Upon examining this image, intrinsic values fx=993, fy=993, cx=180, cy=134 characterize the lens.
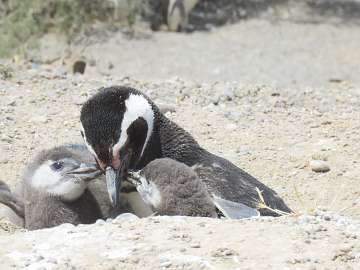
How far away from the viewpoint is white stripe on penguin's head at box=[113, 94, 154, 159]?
17.0 ft

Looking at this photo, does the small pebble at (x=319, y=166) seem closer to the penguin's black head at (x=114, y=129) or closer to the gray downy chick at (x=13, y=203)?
the penguin's black head at (x=114, y=129)

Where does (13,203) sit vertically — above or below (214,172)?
below

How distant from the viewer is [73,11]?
41.3 ft

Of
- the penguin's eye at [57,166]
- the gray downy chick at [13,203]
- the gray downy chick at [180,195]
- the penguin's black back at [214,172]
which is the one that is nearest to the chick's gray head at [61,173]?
the penguin's eye at [57,166]

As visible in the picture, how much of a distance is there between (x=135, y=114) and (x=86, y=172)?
0.40m

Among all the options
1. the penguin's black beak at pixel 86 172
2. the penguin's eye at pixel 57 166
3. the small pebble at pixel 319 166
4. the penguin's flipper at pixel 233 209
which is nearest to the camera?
the penguin's flipper at pixel 233 209

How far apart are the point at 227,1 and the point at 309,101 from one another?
7.56m

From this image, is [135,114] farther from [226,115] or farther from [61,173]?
[226,115]

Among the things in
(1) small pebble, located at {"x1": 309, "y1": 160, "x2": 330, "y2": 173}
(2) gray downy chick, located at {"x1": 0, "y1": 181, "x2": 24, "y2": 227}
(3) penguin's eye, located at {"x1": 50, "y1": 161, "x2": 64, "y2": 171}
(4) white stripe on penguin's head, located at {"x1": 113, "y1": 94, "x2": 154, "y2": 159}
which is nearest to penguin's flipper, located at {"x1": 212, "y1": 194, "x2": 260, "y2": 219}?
(4) white stripe on penguin's head, located at {"x1": 113, "y1": 94, "x2": 154, "y2": 159}

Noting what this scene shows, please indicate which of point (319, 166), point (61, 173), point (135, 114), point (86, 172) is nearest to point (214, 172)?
point (135, 114)

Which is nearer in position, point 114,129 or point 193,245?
point 193,245

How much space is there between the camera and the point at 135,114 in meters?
5.28

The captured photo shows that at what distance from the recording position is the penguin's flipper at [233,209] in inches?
196

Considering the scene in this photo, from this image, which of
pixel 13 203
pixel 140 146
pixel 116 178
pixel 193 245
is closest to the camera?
pixel 193 245
